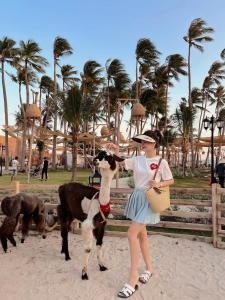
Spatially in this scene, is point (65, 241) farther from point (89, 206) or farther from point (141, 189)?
point (141, 189)

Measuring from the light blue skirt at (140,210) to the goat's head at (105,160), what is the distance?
1.88 ft

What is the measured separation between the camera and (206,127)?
61.1 ft

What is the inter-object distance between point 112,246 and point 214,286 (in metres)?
2.18

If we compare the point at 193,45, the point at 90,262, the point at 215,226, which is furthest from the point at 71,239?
the point at 193,45

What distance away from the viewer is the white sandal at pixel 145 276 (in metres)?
4.29

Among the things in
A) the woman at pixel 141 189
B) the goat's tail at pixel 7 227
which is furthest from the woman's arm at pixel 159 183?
the goat's tail at pixel 7 227

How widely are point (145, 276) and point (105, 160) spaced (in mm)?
1595

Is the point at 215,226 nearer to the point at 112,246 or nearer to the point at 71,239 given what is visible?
the point at 112,246

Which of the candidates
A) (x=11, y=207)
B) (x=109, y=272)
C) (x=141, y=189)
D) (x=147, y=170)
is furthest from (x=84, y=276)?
(x=11, y=207)

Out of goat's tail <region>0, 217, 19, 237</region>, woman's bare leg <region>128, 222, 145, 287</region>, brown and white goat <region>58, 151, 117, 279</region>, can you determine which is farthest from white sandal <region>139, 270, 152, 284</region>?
goat's tail <region>0, 217, 19, 237</region>

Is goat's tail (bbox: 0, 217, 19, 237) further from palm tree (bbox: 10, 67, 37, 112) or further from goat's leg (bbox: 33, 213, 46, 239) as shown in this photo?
palm tree (bbox: 10, 67, 37, 112)

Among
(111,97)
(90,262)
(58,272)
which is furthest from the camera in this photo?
(111,97)

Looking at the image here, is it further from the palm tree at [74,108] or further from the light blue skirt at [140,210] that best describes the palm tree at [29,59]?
the light blue skirt at [140,210]

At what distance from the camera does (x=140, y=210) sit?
155 inches
